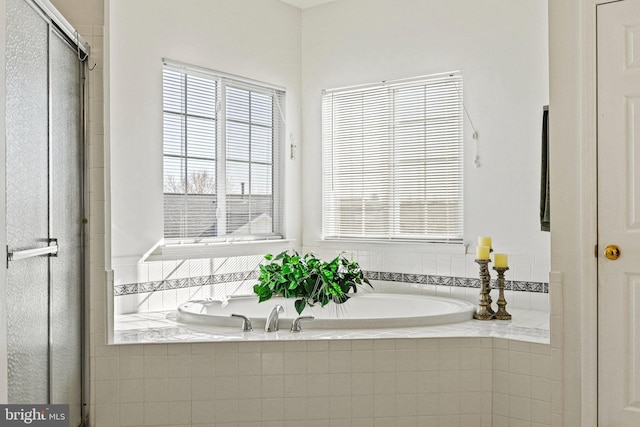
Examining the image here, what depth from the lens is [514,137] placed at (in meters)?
3.85

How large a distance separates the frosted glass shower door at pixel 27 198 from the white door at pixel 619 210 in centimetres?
232

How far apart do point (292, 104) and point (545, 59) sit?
1.92 metres

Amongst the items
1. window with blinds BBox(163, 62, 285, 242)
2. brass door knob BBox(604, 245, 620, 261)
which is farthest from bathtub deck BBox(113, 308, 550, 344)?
window with blinds BBox(163, 62, 285, 242)

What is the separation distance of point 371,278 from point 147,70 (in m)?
2.09

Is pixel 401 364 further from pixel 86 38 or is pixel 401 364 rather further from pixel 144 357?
pixel 86 38

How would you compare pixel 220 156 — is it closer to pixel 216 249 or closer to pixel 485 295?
pixel 216 249

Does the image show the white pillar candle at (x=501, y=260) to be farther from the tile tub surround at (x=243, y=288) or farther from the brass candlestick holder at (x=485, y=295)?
the tile tub surround at (x=243, y=288)

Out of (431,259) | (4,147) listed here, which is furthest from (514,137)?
(4,147)

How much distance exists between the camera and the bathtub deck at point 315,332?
2.97 m

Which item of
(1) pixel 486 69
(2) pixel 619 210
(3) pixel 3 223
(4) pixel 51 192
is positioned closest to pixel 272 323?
(4) pixel 51 192

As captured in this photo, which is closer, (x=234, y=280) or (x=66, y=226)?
(x=66, y=226)

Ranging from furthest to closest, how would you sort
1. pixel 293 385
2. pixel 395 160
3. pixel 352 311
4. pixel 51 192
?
1. pixel 395 160
2. pixel 352 311
3. pixel 293 385
4. pixel 51 192

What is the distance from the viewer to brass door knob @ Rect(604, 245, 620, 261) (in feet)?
8.80

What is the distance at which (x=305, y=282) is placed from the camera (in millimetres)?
3787
